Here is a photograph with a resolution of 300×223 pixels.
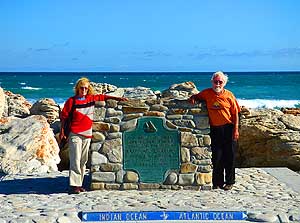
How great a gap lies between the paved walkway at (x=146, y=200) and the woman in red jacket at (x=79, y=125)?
0.32 metres

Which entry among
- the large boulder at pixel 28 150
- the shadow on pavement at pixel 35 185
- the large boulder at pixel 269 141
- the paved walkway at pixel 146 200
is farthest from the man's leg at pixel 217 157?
the large boulder at pixel 269 141

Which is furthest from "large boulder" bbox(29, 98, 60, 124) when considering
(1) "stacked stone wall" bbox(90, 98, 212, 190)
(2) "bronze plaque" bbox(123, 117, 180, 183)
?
(2) "bronze plaque" bbox(123, 117, 180, 183)

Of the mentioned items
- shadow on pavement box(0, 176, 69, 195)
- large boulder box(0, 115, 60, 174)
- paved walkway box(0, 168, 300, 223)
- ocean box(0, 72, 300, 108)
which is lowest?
paved walkway box(0, 168, 300, 223)

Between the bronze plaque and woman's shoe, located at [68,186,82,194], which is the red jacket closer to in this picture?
the bronze plaque

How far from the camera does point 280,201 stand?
7777 mm

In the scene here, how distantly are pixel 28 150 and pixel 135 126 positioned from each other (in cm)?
314

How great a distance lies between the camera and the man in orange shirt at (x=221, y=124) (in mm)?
8289

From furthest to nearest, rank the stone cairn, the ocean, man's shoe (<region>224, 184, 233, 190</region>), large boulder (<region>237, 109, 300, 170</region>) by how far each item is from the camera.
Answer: the ocean → large boulder (<region>237, 109, 300, 170</region>) → man's shoe (<region>224, 184, 233, 190</region>) → the stone cairn

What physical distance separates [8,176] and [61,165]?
2.58 m

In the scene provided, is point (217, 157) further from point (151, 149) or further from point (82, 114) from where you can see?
point (82, 114)

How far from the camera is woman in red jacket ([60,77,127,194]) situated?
8227 mm

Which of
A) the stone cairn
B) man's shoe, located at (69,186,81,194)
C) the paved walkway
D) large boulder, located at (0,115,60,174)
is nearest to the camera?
the paved walkway

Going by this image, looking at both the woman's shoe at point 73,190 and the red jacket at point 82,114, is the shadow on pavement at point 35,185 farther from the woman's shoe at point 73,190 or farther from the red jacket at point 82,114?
the red jacket at point 82,114

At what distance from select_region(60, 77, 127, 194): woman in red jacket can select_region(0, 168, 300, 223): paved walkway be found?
12.8 inches
